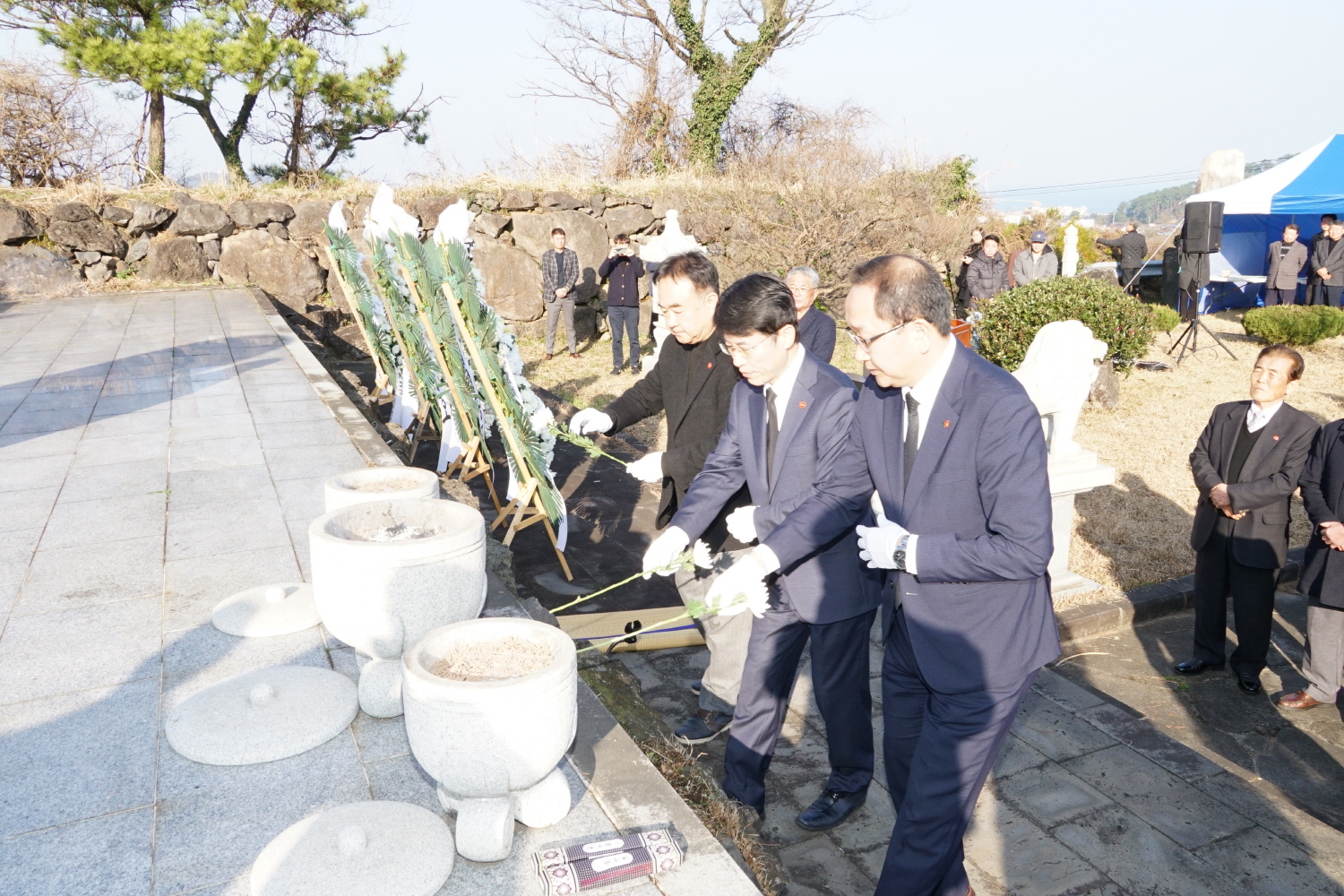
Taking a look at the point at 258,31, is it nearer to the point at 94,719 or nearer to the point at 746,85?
the point at 746,85

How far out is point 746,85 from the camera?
22.8 meters

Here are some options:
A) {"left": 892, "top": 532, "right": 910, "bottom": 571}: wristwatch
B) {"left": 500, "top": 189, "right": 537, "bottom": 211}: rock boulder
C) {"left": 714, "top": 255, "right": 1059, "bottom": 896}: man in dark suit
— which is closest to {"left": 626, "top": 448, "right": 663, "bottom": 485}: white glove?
{"left": 714, "top": 255, "right": 1059, "bottom": 896}: man in dark suit

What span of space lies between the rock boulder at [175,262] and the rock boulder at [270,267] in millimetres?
366

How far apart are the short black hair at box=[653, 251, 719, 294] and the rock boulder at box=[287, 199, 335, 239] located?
1414 cm

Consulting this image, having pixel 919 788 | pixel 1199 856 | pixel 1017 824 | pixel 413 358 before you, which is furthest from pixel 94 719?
pixel 413 358

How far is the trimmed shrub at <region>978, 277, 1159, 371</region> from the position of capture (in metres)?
9.99

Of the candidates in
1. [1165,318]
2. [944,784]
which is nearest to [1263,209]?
[1165,318]

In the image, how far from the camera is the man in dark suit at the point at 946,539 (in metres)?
2.49

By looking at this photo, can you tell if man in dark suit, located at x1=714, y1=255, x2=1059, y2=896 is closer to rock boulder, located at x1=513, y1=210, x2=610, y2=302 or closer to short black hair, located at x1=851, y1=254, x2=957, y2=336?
short black hair, located at x1=851, y1=254, x2=957, y2=336

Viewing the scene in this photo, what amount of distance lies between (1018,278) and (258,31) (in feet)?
46.0

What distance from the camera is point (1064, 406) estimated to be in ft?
17.7

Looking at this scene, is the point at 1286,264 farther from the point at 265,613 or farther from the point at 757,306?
the point at 265,613

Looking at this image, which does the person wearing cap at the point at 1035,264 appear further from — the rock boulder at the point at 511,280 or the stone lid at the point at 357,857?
the stone lid at the point at 357,857

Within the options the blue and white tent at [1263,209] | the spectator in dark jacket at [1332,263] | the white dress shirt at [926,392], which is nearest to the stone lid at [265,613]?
the white dress shirt at [926,392]
